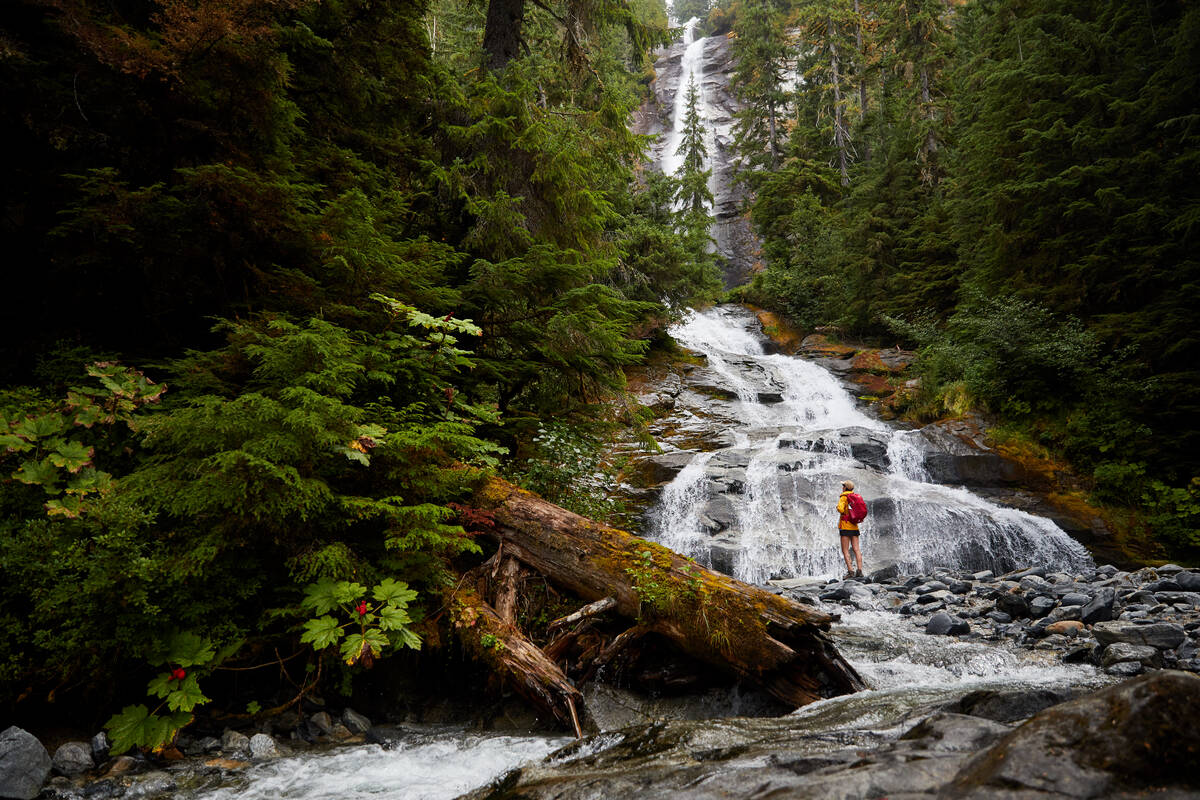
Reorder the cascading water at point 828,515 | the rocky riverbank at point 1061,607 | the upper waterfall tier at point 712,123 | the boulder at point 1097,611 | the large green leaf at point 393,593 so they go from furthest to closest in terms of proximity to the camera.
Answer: the upper waterfall tier at point 712,123
the cascading water at point 828,515
the boulder at point 1097,611
the rocky riverbank at point 1061,607
the large green leaf at point 393,593

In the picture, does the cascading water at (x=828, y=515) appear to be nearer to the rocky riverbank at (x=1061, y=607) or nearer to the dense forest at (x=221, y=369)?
the rocky riverbank at (x=1061, y=607)

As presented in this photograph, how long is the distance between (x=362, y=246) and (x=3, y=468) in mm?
2737

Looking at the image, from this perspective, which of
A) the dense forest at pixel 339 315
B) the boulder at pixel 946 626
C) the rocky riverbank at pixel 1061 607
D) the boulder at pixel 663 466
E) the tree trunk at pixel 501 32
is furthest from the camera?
the boulder at pixel 663 466

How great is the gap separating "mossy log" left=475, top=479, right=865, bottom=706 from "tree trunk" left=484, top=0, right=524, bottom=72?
837 centimetres

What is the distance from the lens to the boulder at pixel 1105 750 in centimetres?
146

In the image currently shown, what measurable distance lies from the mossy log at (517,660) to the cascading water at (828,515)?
22.2 feet

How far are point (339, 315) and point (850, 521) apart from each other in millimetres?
8806

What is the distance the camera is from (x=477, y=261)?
5824 mm

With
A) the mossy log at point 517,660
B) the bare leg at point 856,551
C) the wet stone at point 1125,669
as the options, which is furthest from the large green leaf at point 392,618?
the bare leg at point 856,551

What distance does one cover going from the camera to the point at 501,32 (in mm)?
9094

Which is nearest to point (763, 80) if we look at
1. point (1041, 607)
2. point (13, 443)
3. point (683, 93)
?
point (683, 93)

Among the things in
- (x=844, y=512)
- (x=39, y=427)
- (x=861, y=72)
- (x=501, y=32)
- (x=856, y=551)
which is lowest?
(x=856, y=551)

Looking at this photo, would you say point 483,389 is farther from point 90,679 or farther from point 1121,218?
point 1121,218

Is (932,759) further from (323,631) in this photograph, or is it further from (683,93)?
(683,93)
